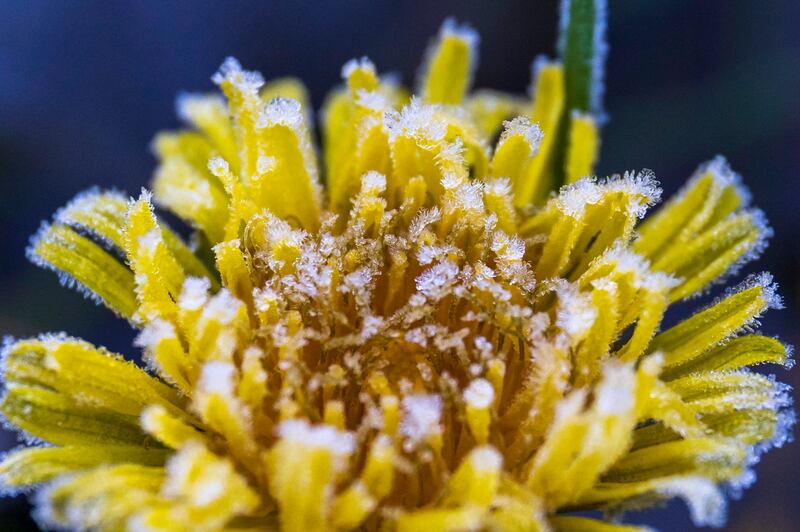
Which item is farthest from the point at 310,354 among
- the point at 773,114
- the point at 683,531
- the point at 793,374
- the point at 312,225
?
the point at 773,114

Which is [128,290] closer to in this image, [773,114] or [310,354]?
[310,354]

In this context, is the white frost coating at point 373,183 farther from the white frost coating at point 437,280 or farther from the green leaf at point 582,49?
the green leaf at point 582,49

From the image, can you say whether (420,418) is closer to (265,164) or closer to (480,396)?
(480,396)

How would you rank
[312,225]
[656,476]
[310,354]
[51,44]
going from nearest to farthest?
[656,476] < [310,354] < [312,225] < [51,44]

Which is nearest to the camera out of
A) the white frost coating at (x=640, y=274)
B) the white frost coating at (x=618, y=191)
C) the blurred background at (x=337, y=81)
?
the white frost coating at (x=640, y=274)

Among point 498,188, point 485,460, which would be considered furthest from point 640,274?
point 485,460

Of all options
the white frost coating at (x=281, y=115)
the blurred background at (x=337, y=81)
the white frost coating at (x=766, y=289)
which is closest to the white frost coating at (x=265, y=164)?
the white frost coating at (x=281, y=115)
